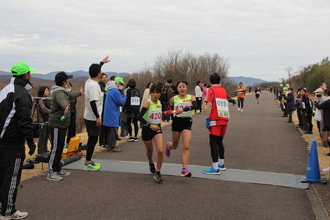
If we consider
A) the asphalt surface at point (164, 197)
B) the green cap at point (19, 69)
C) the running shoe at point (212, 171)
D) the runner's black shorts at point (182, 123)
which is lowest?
the asphalt surface at point (164, 197)

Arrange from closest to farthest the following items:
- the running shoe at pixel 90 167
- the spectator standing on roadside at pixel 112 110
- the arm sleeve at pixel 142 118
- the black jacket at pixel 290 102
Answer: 1. the arm sleeve at pixel 142 118
2. the running shoe at pixel 90 167
3. the spectator standing on roadside at pixel 112 110
4. the black jacket at pixel 290 102

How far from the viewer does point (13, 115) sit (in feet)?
15.9

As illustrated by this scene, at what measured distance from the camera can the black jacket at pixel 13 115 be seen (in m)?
4.84

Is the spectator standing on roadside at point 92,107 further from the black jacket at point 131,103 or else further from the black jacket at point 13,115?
the black jacket at point 131,103

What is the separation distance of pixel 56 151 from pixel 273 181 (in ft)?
14.0

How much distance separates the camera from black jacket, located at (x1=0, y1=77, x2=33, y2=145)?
191 inches

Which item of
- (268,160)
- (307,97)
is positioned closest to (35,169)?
(268,160)

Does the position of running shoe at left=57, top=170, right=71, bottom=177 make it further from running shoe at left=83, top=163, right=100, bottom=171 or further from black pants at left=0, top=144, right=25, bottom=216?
black pants at left=0, top=144, right=25, bottom=216

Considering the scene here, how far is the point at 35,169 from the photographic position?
785 centimetres

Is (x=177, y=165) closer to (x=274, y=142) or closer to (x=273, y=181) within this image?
(x=273, y=181)

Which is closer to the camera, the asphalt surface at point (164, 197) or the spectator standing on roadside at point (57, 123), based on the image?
the asphalt surface at point (164, 197)

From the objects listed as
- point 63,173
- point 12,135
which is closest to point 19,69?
point 12,135

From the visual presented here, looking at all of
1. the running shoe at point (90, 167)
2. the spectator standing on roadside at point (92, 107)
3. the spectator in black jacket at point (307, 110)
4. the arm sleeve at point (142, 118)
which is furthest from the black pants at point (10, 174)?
the spectator in black jacket at point (307, 110)

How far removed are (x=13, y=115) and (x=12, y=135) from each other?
0.27 m
